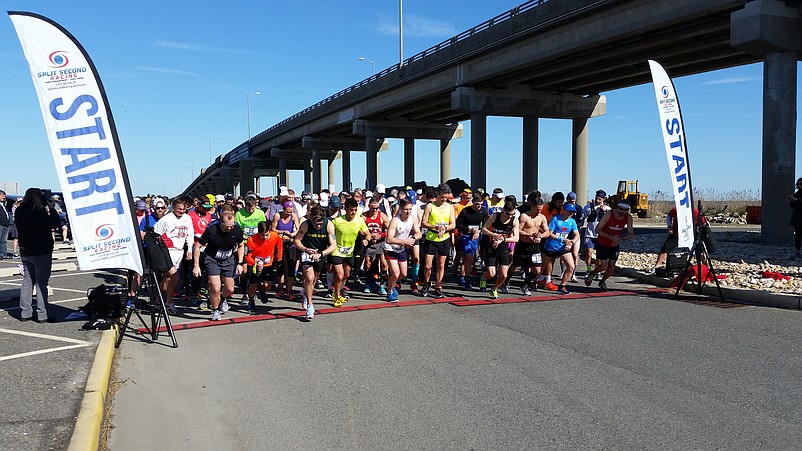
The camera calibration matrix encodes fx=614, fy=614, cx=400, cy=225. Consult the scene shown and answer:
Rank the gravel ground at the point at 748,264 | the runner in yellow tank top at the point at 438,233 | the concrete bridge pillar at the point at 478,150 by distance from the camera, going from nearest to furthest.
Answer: the runner in yellow tank top at the point at 438,233
the gravel ground at the point at 748,264
the concrete bridge pillar at the point at 478,150

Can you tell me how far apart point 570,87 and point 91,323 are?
113 feet

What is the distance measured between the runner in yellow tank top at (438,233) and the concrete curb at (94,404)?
5.57 m

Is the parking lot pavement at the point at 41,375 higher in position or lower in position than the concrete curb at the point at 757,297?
higher

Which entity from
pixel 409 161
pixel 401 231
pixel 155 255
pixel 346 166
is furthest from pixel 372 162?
pixel 155 255

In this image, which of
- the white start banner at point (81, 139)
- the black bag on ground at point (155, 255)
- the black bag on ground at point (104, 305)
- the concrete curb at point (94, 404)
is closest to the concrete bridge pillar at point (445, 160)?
the black bag on ground at point (104, 305)

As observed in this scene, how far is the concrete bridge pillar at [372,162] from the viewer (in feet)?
175

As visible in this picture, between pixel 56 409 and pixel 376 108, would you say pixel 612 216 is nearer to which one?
pixel 56 409

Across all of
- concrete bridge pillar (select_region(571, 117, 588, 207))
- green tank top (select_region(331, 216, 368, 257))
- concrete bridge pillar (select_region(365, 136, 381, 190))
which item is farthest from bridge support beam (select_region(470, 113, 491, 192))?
green tank top (select_region(331, 216, 368, 257))

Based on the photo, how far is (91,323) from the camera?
26.5ft

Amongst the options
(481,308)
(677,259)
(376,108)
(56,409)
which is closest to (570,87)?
(376,108)

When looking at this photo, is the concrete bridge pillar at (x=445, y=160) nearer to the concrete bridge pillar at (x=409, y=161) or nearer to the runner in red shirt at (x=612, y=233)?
the concrete bridge pillar at (x=409, y=161)

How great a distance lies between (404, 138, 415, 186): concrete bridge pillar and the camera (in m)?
58.2

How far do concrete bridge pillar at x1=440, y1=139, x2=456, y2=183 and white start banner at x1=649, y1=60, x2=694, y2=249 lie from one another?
45.0 meters

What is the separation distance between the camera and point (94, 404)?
16.2 ft
